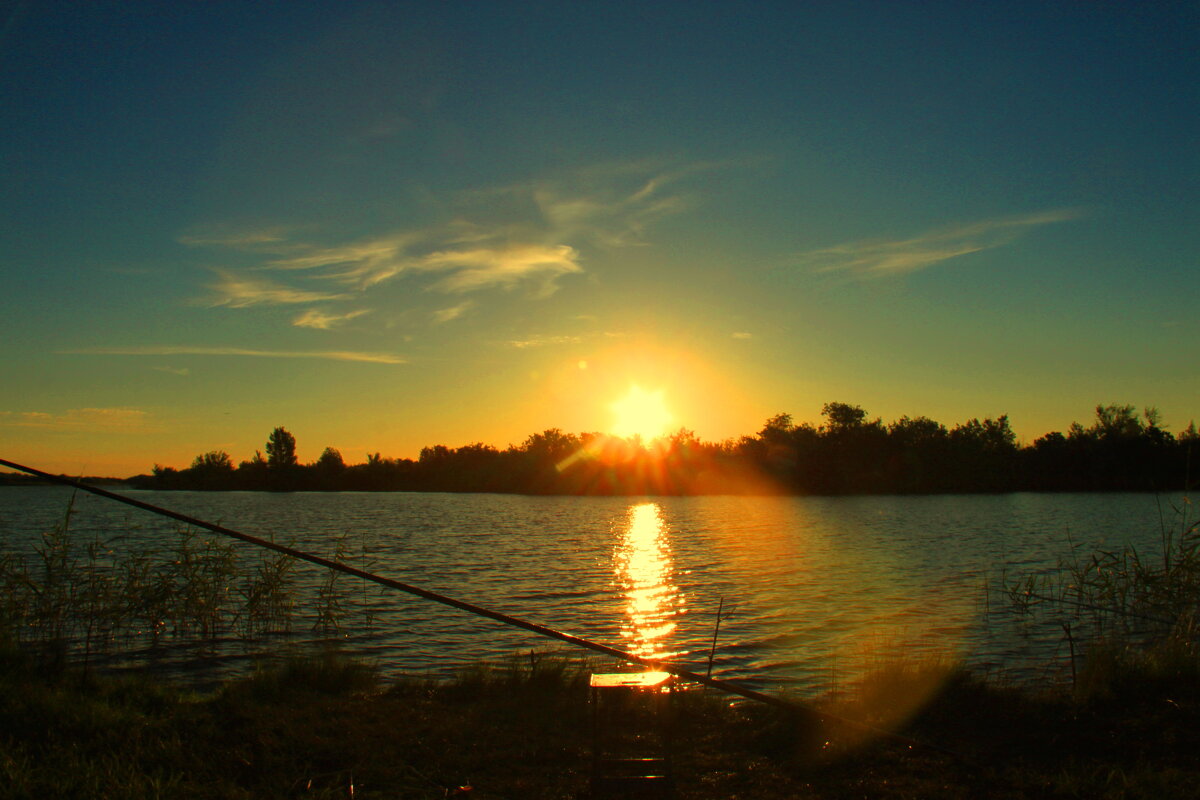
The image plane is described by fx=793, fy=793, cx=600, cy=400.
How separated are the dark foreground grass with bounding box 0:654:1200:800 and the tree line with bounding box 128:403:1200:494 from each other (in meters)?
109

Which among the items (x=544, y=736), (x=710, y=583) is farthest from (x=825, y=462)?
(x=544, y=736)

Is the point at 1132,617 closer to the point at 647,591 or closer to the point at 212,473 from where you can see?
the point at 647,591

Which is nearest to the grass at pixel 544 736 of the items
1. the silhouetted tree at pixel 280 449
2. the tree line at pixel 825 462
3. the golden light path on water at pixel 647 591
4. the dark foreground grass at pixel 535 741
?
the dark foreground grass at pixel 535 741

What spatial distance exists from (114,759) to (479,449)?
144142 millimetres

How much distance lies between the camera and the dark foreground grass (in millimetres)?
6984

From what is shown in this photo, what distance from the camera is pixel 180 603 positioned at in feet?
57.1

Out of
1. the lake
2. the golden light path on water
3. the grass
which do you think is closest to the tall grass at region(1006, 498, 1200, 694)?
the grass

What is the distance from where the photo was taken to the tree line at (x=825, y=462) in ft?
366

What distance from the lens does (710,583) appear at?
2878 centimetres

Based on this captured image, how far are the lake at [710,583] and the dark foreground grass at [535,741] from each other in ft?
9.36

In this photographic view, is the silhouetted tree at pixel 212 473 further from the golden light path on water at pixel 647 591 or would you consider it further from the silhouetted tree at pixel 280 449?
the golden light path on water at pixel 647 591

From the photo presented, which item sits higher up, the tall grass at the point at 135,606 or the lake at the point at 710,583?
the tall grass at the point at 135,606

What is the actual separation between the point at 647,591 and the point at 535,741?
1872 centimetres

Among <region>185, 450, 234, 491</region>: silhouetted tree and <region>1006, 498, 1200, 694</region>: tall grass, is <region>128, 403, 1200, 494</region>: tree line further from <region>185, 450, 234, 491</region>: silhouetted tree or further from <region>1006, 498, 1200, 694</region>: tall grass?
<region>1006, 498, 1200, 694</region>: tall grass
